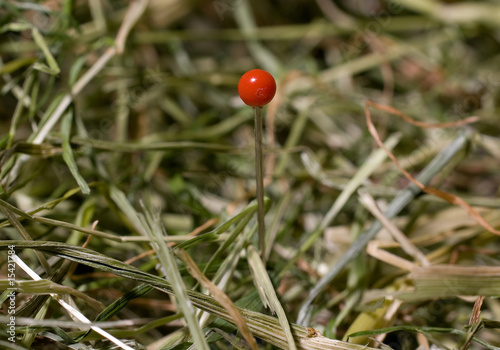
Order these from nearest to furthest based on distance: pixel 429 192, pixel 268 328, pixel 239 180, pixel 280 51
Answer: pixel 268 328 < pixel 429 192 < pixel 239 180 < pixel 280 51

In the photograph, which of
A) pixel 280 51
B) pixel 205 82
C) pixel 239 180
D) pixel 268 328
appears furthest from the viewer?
pixel 280 51

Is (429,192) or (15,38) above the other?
(15,38)

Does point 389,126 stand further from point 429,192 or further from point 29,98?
point 29,98

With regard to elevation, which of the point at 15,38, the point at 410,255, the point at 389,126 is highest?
the point at 15,38

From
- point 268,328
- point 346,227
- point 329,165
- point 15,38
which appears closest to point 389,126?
point 329,165

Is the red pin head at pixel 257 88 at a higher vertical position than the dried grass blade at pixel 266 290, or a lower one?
higher

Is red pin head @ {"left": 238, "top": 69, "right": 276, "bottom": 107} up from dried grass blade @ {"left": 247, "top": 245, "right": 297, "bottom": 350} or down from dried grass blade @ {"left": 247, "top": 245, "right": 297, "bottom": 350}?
up

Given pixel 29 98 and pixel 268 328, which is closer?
pixel 268 328

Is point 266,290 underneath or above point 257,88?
underneath
